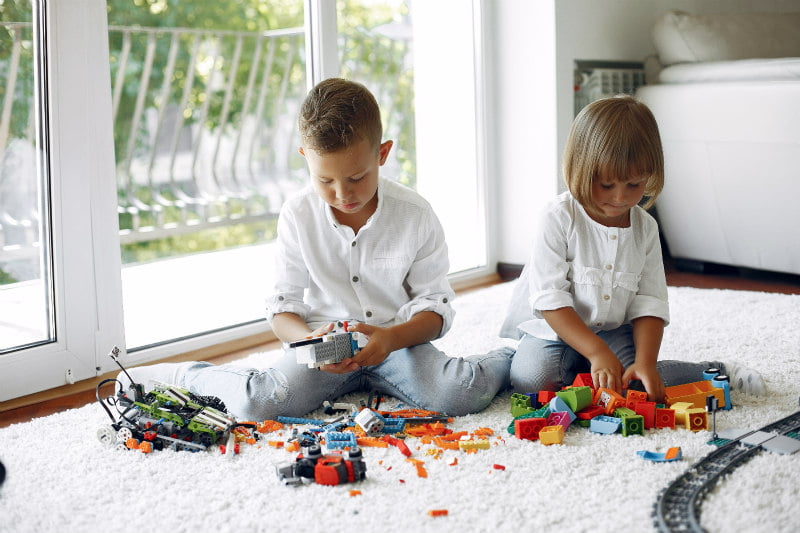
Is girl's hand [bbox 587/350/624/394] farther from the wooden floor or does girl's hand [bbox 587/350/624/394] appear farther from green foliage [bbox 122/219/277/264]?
green foliage [bbox 122/219/277/264]

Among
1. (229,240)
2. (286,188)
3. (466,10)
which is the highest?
(466,10)

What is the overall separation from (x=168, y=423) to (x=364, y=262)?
44 cm

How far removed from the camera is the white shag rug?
40.2 inches

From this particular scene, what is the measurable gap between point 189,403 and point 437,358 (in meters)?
0.43

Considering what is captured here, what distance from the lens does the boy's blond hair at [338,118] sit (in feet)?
4.47

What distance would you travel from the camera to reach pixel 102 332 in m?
1.77

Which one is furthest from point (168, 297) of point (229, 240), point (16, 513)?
point (229, 240)

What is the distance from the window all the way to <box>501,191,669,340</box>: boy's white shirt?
2.88 ft

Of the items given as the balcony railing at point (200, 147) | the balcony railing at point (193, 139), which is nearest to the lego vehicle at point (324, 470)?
the balcony railing at point (193, 139)

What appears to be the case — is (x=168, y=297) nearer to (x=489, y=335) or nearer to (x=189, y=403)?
(x=489, y=335)

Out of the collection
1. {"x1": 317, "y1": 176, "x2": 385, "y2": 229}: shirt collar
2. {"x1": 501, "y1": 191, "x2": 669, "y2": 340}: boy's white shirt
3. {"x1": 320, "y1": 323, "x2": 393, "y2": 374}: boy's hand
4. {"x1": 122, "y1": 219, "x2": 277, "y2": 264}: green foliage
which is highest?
{"x1": 317, "y1": 176, "x2": 385, "y2": 229}: shirt collar

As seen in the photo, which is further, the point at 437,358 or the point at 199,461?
the point at 437,358

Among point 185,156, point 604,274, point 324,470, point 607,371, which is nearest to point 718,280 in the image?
point 604,274

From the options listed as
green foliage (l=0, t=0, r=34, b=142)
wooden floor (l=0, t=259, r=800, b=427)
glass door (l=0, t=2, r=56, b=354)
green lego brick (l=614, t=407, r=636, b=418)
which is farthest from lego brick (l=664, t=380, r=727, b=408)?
green foliage (l=0, t=0, r=34, b=142)
